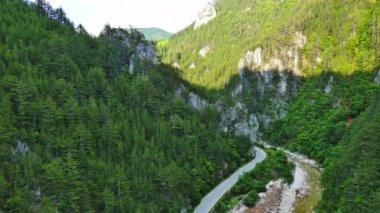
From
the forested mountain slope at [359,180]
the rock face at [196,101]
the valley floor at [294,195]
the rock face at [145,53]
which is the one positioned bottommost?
the valley floor at [294,195]

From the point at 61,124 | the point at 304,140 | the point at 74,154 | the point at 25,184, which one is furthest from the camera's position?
the point at 304,140

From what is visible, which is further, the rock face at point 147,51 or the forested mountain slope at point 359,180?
the rock face at point 147,51

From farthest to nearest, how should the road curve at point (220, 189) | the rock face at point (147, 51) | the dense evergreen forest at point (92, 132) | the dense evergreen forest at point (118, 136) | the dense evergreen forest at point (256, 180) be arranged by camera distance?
1. the rock face at point (147, 51)
2. the dense evergreen forest at point (256, 180)
3. the road curve at point (220, 189)
4. the dense evergreen forest at point (92, 132)
5. the dense evergreen forest at point (118, 136)

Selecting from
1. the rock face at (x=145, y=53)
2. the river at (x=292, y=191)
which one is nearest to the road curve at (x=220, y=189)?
the river at (x=292, y=191)

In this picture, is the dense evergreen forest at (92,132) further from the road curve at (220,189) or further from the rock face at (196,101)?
the rock face at (196,101)

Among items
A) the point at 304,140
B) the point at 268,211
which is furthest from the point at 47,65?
the point at 304,140

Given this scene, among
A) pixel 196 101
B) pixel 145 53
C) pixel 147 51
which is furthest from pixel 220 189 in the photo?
pixel 147 51

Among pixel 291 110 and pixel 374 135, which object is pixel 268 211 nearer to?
pixel 374 135
